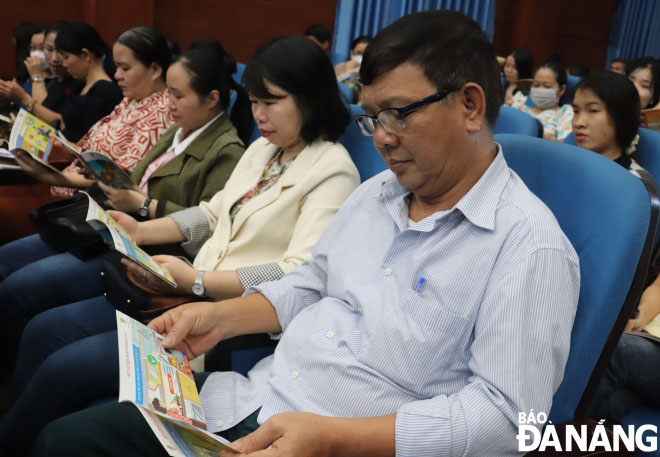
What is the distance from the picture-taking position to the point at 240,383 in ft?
4.43

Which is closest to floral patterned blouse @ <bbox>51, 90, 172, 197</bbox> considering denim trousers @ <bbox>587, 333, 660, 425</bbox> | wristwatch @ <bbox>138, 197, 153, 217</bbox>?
wristwatch @ <bbox>138, 197, 153, 217</bbox>

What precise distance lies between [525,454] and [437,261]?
0.34m

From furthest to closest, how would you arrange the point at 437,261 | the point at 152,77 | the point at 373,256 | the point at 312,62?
1. the point at 152,77
2. the point at 312,62
3. the point at 373,256
4. the point at 437,261

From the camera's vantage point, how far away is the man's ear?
1.14 metres

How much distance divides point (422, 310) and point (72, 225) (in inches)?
54.8

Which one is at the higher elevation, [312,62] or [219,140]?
[312,62]

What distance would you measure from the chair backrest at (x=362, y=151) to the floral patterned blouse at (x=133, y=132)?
3.47ft

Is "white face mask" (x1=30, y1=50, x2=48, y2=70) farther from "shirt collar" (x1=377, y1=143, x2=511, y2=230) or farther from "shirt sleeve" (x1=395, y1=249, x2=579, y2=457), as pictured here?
"shirt sleeve" (x1=395, y1=249, x2=579, y2=457)

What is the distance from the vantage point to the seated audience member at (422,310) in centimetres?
102

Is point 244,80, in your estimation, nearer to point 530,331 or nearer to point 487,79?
point 487,79

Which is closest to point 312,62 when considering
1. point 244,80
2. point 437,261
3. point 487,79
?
point 244,80

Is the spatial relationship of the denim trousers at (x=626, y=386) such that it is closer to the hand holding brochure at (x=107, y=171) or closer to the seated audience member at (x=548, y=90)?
the hand holding brochure at (x=107, y=171)

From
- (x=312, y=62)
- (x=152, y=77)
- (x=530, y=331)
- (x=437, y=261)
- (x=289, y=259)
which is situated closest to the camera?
(x=530, y=331)

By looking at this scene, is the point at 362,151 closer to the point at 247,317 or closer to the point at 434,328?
the point at 247,317
